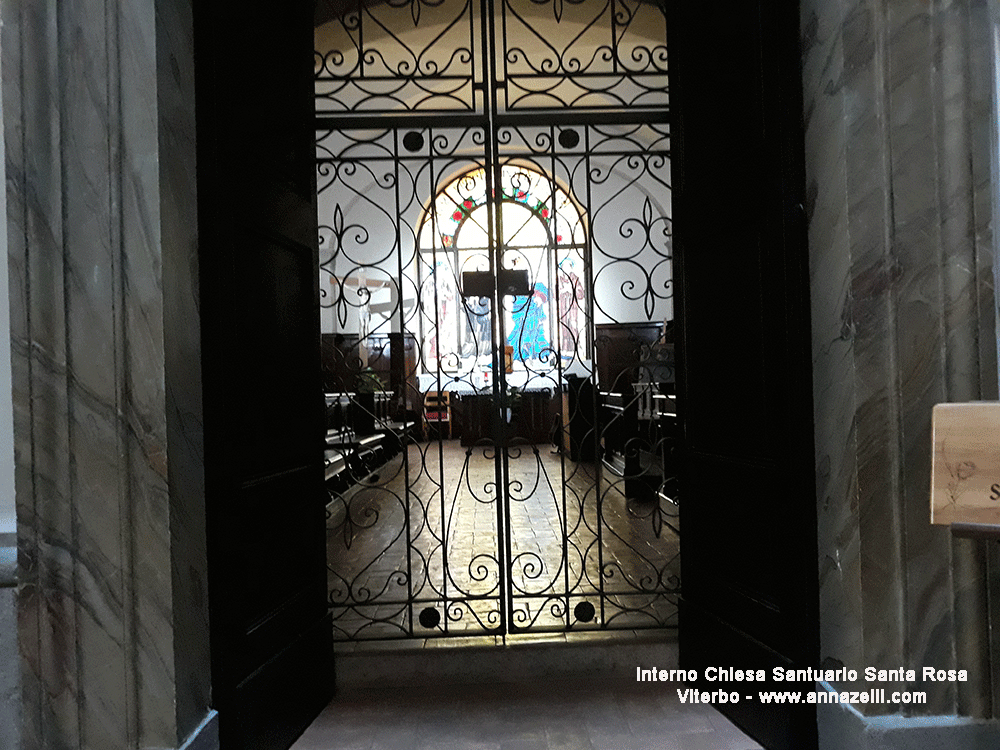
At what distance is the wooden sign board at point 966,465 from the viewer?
1.37 metres

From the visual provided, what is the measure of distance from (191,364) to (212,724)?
3.49ft

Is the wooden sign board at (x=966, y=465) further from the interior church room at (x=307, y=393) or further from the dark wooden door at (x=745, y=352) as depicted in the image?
the dark wooden door at (x=745, y=352)

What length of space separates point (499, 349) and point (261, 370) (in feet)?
3.86

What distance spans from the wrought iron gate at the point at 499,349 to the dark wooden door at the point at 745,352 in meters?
0.25

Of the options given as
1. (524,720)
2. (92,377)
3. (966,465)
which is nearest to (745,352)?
(966,465)

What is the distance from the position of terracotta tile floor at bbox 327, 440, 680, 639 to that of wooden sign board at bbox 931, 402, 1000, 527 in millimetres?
1598

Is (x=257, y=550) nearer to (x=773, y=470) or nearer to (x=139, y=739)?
(x=139, y=739)

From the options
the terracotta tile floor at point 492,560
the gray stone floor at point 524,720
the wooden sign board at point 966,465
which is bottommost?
the gray stone floor at point 524,720

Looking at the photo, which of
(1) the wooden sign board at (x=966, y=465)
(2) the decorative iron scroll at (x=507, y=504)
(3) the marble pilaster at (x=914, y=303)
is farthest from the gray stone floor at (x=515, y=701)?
(1) the wooden sign board at (x=966, y=465)

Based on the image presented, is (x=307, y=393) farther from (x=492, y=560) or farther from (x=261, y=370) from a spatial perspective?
(x=492, y=560)

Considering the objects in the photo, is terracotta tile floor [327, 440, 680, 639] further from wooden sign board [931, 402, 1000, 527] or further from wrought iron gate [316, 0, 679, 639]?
wooden sign board [931, 402, 1000, 527]

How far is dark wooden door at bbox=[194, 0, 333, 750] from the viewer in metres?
2.05

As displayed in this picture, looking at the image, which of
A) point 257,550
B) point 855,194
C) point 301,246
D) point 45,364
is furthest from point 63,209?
point 855,194

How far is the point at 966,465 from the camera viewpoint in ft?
4.57
